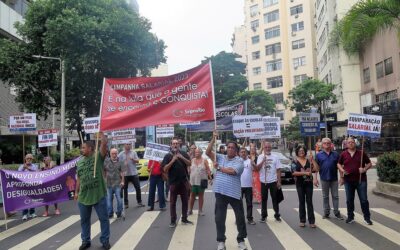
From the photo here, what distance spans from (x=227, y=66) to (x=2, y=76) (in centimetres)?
3493

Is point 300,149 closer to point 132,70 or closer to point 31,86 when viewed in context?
point 132,70

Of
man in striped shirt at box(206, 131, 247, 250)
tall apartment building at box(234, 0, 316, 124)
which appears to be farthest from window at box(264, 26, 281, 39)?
man in striped shirt at box(206, 131, 247, 250)

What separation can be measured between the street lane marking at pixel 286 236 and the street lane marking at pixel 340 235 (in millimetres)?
618

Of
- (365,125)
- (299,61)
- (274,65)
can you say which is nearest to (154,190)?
(365,125)

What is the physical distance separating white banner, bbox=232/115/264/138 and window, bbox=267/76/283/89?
211 ft

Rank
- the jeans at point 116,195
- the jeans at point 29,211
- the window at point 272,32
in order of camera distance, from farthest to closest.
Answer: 1. the window at point 272,32
2. the jeans at point 29,211
3. the jeans at point 116,195

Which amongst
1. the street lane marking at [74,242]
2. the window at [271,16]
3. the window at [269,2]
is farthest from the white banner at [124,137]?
the window at [269,2]

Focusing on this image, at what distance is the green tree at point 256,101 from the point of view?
2025 inches

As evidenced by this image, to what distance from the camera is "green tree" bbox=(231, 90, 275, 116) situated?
5144cm

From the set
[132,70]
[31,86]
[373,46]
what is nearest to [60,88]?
[31,86]

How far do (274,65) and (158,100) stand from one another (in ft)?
226

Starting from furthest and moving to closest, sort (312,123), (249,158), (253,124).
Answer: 1. (312,123)
2. (253,124)
3. (249,158)

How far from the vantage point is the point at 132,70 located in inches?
1014

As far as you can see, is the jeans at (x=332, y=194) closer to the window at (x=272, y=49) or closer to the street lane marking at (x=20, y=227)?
the street lane marking at (x=20, y=227)
